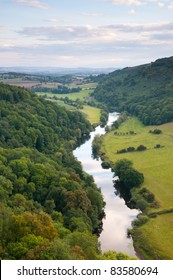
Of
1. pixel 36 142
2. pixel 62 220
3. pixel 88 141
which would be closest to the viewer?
pixel 62 220

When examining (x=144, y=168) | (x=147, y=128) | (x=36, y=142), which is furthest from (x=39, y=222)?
(x=147, y=128)

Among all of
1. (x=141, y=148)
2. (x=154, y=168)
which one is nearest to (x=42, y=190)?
(x=154, y=168)

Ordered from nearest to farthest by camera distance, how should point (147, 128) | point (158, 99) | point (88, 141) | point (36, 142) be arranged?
1. point (36, 142)
2. point (88, 141)
3. point (147, 128)
4. point (158, 99)

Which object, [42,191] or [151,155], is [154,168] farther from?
[42,191]

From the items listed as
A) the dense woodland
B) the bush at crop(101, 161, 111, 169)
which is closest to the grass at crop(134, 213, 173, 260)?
the dense woodland

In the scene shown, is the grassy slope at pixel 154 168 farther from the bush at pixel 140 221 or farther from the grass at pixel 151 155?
the bush at pixel 140 221

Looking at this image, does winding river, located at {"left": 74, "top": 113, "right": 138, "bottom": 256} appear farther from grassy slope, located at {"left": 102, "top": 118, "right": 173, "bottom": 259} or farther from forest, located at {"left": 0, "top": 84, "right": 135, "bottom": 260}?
grassy slope, located at {"left": 102, "top": 118, "right": 173, "bottom": 259}

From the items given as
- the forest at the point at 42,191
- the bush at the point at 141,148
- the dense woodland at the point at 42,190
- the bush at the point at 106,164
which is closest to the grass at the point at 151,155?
the bush at the point at 141,148
